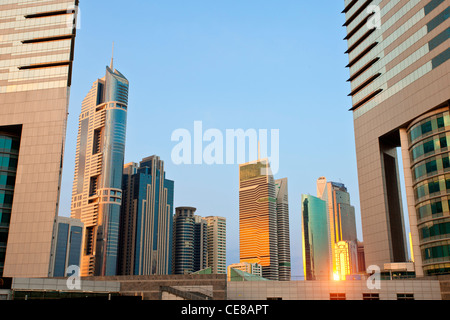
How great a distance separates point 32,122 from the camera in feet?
275

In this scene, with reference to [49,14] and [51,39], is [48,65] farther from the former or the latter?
[49,14]

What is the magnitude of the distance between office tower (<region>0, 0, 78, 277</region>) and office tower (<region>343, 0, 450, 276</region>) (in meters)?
61.0

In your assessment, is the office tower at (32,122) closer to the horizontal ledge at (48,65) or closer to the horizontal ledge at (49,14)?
the horizontal ledge at (48,65)

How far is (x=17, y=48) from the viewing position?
3465 inches

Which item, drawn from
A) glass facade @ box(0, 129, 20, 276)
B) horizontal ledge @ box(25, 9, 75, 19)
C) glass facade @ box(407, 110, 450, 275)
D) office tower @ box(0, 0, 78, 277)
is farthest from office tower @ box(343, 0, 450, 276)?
glass facade @ box(0, 129, 20, 276)

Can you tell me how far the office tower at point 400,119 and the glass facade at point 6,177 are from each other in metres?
69.4

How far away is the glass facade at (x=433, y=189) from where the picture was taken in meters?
70.3

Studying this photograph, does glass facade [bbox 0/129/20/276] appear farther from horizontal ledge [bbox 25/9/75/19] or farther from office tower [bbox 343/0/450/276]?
office tower [bbox 343/0/450/276]

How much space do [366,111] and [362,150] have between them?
8.23 metres

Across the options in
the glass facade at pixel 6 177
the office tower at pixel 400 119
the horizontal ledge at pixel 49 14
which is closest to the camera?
the office tower at pixel 400 119

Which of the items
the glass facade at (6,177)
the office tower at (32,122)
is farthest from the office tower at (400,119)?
the glass facade at (6,177)

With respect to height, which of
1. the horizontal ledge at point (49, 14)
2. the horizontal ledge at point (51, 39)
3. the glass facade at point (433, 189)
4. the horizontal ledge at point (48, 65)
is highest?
the horizontal ledge at point (49, 14)

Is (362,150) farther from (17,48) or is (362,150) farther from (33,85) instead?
(17,48)
